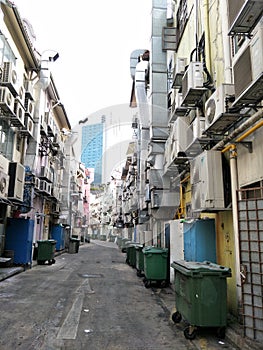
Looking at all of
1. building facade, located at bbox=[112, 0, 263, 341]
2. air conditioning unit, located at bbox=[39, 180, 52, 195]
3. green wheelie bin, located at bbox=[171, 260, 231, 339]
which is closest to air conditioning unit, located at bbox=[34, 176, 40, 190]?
air conditioning unit, located at bbox=[39, 180, 52, 195]

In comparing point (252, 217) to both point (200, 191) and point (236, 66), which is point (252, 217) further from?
point (236, 66)

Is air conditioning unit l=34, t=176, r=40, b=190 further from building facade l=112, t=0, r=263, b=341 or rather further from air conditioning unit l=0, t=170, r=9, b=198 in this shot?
building facade l=112, t=0, r=263, b=341

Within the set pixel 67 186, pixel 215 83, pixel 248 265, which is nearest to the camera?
pixel 248 265

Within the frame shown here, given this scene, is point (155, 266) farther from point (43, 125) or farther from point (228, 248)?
point (43, 125)

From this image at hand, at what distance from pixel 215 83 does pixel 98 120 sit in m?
14.4

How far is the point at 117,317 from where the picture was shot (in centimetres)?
602

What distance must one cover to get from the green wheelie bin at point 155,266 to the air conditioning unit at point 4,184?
552 centimetres

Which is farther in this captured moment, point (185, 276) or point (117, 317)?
point (117, 317)

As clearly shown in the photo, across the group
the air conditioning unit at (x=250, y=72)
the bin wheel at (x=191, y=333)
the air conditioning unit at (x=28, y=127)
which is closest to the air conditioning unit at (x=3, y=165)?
the air conditioning unit at (x=28, y=127)

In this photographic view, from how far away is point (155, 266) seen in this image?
938 cm

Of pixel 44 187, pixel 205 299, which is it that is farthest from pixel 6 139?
pixel 205 299

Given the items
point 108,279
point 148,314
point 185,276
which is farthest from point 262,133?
point 108,279

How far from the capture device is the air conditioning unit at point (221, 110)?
5637mm

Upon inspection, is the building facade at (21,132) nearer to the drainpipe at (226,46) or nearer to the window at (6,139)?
the window at (6,139)
